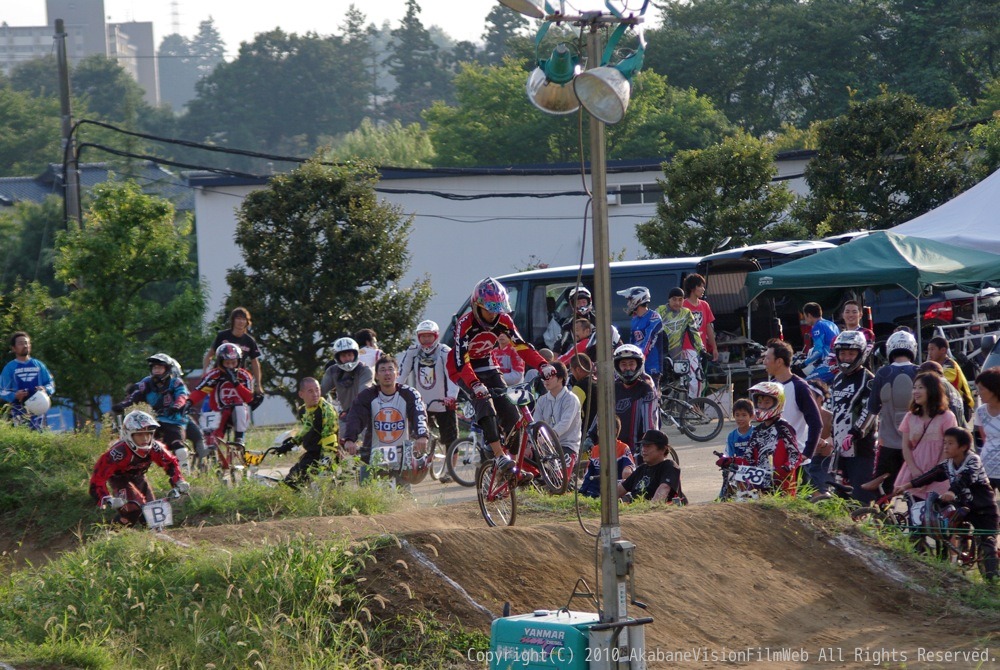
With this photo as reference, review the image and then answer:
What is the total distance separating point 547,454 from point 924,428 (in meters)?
2.93

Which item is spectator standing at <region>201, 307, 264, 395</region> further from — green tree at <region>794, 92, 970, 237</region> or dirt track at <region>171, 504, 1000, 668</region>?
green tree at <region>794, 92, 970, 237</region>

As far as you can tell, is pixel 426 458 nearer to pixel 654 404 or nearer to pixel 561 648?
pixel 654 404

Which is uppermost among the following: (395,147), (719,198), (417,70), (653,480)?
(417,70)

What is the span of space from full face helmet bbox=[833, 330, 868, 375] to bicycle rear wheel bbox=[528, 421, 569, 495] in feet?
9.27

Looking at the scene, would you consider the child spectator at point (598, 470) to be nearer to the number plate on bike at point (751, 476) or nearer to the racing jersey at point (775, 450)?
the number plate on bike at point (751, 476)

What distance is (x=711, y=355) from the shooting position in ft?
58.5

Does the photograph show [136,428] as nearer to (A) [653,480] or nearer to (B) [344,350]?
(B) [344,350]

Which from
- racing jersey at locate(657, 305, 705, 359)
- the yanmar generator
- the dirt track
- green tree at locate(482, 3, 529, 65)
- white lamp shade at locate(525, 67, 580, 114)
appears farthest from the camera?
green tree at locate(482, 3, 529, 65)

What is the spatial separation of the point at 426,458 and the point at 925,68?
46.8m

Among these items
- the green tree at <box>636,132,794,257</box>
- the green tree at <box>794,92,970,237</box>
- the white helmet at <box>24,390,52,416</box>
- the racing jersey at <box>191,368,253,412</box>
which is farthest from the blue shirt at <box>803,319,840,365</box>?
the green tree at <box>794,92,970,237</box>

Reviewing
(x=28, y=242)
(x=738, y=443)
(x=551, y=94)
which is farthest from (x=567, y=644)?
(x=28, y=242)

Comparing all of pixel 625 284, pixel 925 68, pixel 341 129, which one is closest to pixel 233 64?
pixel 341 129

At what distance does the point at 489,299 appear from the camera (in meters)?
9.76

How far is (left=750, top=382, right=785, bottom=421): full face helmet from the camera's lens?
9836 millimetres
